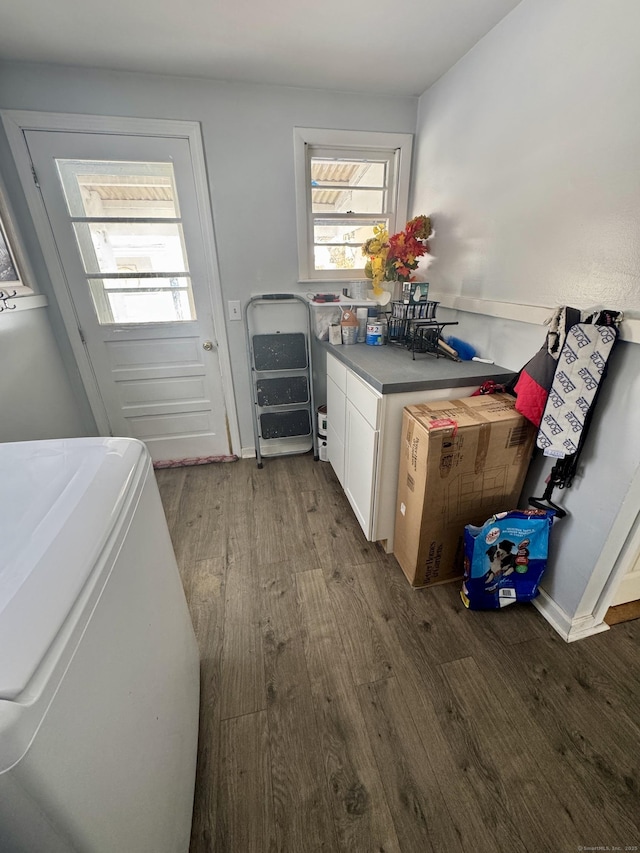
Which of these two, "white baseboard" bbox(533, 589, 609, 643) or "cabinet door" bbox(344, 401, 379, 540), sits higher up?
"cabinet door" bbox(344, 401, 379, 540)

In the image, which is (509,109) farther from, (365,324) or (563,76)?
(365,324)

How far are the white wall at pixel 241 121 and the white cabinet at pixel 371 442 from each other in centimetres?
90

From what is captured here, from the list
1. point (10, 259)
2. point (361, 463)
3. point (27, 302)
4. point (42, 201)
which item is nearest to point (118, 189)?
point (42, 201)

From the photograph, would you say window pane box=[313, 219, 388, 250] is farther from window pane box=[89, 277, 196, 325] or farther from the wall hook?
the wall hook

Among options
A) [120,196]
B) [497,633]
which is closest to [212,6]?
[120,196]

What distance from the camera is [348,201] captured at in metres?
2.25

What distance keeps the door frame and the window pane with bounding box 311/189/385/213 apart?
709 mm

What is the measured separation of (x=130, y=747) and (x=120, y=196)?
249cm

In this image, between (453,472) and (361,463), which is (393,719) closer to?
(453,472)

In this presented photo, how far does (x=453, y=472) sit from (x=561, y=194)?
3.54ft

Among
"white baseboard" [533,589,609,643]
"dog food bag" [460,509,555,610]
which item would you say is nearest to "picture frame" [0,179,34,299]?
"dog food bag" [460,509,555,610]

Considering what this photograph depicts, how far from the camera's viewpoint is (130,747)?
60 centimetres

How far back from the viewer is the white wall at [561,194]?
40.6 inches

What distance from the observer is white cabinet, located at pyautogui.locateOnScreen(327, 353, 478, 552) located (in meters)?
1.46
